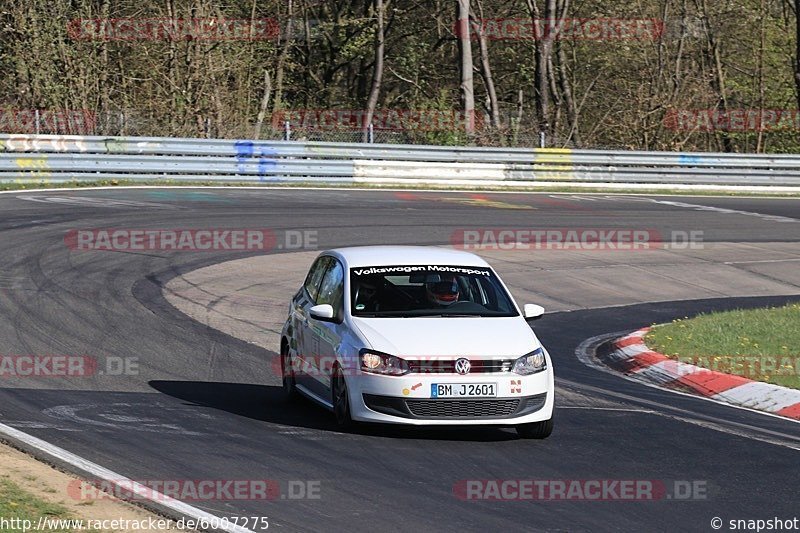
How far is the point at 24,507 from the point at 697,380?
764cm

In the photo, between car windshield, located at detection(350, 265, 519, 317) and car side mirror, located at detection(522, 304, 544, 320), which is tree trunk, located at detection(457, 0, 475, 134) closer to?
car windshield, located at detection(350, 265, 519, 317)

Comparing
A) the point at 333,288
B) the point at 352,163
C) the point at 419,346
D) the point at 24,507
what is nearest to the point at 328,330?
the point at 333,288

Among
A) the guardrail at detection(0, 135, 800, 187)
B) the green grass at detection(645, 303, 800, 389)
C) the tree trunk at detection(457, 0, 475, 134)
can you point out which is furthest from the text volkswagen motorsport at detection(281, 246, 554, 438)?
the tree trunk at detection(457, 0, 475, 134)

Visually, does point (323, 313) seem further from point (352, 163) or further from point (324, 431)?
point (352, 163)

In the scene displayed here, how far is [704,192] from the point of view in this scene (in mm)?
33812

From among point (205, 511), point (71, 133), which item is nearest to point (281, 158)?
point (71, 133)

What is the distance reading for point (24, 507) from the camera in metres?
6.48

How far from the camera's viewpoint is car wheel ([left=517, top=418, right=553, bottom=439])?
30.1 feet

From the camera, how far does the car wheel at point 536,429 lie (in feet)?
30.1

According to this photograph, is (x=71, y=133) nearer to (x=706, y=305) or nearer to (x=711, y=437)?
(x=706, y=305)

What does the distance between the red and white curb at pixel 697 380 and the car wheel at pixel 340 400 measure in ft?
13.5

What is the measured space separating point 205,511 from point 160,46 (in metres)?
31.2

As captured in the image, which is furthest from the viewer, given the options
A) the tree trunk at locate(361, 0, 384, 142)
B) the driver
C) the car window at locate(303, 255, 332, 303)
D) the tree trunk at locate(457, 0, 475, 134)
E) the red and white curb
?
the tree trunk at locate(361, 0, 384, 142)

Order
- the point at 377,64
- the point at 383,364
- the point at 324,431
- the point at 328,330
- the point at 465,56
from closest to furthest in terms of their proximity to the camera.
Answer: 1. the point at 383,364
2. the point at 324,431
3. the point at 328,330
4. the point at 465,56
5. the point at 377,64
